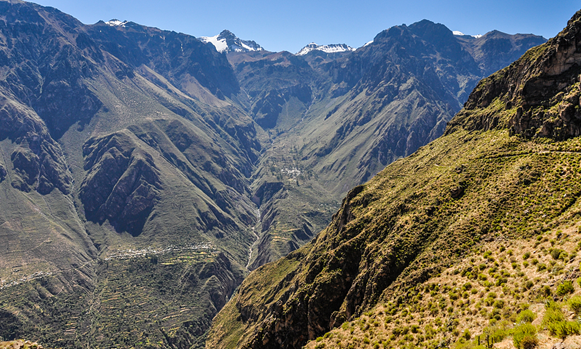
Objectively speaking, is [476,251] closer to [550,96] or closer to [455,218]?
[455,218]

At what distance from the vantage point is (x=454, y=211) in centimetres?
6134

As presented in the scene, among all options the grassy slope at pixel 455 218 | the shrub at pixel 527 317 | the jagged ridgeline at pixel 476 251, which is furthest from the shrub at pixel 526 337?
the grassy slope at pixel 455 218

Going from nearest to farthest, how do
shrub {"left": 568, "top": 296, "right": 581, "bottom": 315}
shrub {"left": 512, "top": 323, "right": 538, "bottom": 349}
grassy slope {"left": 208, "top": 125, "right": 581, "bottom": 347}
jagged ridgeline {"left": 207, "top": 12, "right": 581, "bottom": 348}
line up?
shrub {"left": 512, "top": 323, "right": 538, "bottom": 349}
shrub {"left": 568, "top": 296, "right": 581, "bottom": 315}
jagged ridgeline {"left": 207, "top": 12, "right": 581, "bottom": 348}
grassy slope {"left": 208, "top": 125, "right": 581, "bottom": 347}

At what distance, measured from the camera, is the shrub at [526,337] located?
20.4 m

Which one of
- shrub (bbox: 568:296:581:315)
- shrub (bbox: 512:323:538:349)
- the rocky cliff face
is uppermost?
the rocky cliff face

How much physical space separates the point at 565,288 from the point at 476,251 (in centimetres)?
2198

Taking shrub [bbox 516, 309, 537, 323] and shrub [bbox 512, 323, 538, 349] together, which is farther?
shrub [bbox 516, 309, 537, 323]

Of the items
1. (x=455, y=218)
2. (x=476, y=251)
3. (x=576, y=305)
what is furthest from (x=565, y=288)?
(x=455, y=218)

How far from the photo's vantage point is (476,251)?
158ft

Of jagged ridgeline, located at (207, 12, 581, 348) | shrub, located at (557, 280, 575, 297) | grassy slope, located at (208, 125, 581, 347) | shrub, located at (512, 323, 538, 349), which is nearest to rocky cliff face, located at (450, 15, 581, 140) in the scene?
jagged ridgeline, located at (207, 12, 581, 348)

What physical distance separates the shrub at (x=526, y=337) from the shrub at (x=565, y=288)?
8143mm

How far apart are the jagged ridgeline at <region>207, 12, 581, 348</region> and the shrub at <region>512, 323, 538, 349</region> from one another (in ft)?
0.27

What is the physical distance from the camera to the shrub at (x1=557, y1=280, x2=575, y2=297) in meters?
→ 26.5

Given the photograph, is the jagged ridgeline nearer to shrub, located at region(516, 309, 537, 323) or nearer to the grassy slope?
shrub, located at region(516, 309, 537, 323)
